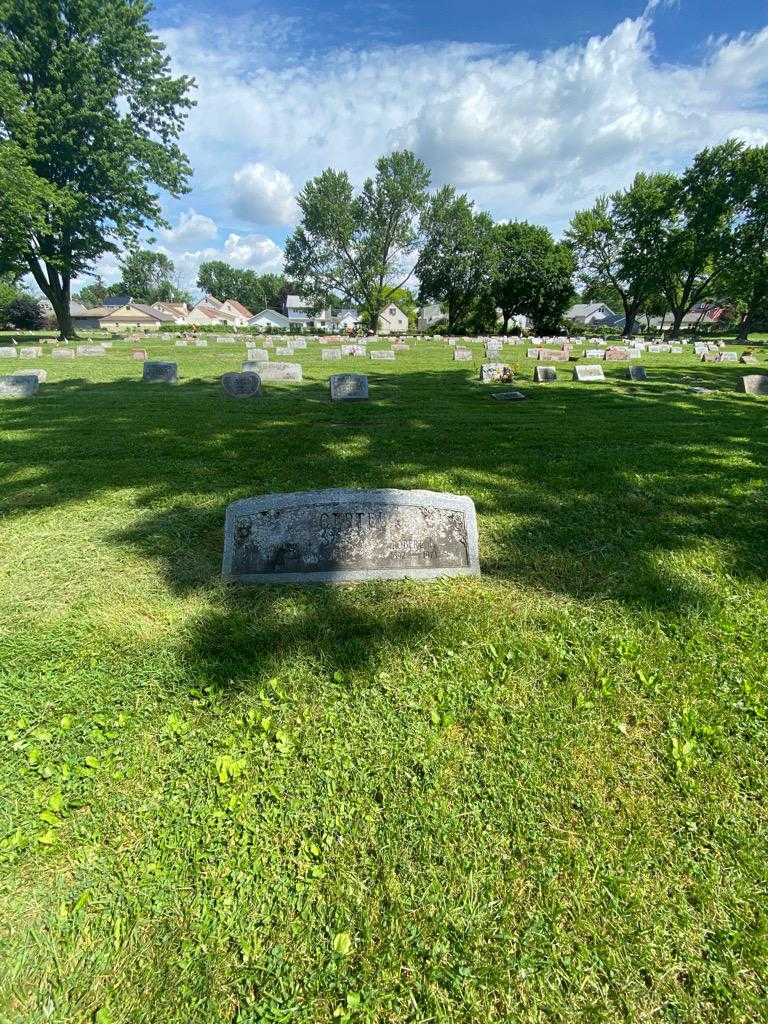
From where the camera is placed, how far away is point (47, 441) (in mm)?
6660

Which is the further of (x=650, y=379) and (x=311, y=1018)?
(x=650, y=379)

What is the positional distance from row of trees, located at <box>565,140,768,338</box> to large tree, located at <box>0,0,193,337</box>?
39.6 metres

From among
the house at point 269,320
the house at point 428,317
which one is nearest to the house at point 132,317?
the house at point 269,320

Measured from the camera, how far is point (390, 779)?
198cm

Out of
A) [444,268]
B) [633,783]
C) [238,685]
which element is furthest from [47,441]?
[444,268]

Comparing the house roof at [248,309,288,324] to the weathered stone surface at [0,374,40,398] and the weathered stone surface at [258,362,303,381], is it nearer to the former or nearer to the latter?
the weathered stone surface at [258,362,303,381]

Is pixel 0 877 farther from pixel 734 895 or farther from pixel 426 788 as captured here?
pixel 734 895

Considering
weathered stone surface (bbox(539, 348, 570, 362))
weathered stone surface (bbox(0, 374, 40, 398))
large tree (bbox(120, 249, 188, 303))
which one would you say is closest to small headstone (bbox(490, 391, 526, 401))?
weathered stone surface (bbox(0, 374, 40, 398))

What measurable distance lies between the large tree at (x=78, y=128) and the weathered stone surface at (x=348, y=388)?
28279 mm

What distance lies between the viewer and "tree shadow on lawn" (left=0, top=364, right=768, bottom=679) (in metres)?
2.97

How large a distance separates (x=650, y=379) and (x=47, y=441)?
15.5 metres

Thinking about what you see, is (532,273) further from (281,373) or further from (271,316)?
(271,316)

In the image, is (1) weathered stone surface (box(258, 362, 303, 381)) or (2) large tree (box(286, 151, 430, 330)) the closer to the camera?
(1) weathered stone surface (box(258, 362, 303, 381))

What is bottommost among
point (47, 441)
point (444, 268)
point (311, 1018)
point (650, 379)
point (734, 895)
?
point (311, 1018)
